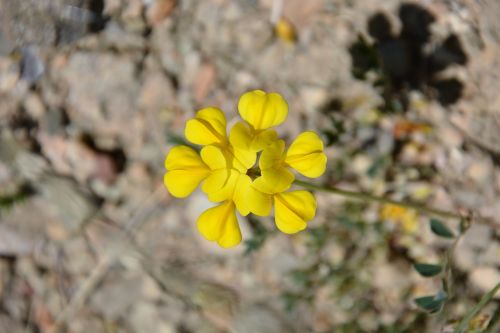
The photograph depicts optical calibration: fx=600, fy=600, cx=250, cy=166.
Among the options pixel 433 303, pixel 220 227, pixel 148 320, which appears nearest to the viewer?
pixel 220 227

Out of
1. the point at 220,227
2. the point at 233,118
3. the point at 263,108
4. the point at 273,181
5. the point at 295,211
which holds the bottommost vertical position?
the point at 233,118

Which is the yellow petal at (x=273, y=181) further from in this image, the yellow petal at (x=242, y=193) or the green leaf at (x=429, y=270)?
the green leaf at (x=429, y=270)

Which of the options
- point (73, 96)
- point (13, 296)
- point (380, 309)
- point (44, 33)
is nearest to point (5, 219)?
point (13, 296)

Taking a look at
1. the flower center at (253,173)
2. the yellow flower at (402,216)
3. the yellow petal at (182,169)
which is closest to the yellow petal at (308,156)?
the flower center at (253,173)

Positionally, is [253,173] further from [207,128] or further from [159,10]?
[159,10]

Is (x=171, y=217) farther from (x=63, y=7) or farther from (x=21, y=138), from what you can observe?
(x=63, y=7)

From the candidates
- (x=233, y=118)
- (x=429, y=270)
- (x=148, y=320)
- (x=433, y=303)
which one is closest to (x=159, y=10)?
(x=233, y=118)

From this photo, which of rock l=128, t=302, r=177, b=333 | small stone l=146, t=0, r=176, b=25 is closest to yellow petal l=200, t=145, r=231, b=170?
small stone l=146, t=0, r=176, b=25
